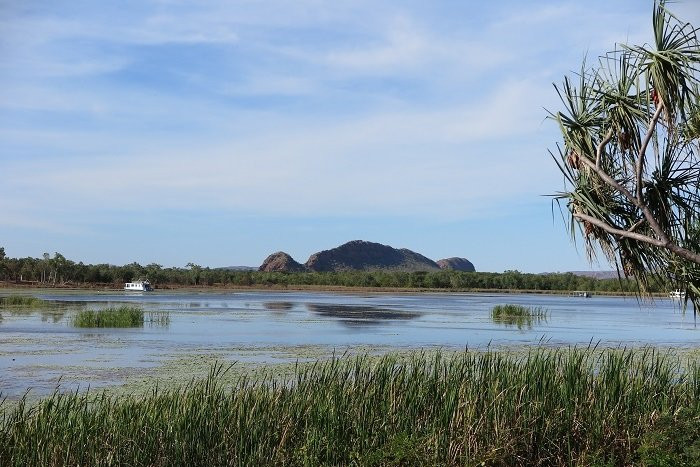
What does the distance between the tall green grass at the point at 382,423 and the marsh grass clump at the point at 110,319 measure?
19.7 metres

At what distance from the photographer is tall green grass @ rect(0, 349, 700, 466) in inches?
280

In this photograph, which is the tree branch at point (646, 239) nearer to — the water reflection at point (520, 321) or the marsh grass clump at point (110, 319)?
the marsh grass clump at point (110, 319)

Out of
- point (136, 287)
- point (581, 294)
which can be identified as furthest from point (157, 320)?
point (581, 294)

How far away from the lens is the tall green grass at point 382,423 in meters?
7.12

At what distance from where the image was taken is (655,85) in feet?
20.0

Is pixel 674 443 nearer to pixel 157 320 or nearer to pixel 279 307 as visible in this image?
pixel 157 320

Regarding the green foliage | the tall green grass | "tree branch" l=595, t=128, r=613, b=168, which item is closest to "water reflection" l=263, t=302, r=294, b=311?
the tall green grass

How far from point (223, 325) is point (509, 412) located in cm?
2144

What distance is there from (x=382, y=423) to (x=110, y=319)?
21.7m

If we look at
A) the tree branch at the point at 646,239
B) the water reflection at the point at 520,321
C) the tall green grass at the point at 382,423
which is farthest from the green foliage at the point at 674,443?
the water reflection at the point at 520,321

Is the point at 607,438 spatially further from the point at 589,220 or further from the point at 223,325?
the point at 223,325

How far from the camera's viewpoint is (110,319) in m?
27.7

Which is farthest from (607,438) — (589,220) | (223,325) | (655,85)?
(223,325)

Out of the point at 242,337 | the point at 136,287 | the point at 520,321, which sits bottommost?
the point at 520,321
